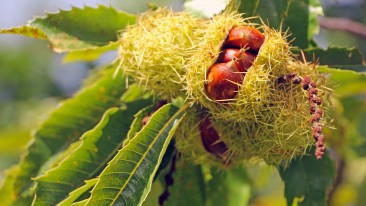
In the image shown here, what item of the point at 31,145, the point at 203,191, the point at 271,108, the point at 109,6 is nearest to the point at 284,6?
the point at 271,108

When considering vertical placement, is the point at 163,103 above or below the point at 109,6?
below

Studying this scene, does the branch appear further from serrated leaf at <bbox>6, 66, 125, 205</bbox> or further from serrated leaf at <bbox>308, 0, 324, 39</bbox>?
serrated leaf at <bbox>6, 66, 125, 205</bbox>

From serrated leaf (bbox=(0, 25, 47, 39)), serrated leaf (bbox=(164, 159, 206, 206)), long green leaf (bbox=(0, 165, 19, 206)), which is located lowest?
serrated leaf (bbox=(164, 159, 206, 206))

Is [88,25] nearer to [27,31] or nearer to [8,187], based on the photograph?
[27,31]

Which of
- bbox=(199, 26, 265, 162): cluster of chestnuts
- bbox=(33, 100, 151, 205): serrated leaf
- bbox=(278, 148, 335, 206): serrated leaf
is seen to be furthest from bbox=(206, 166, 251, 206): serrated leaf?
bbox=(199, 26, 265, 162): cluster of chestnuts

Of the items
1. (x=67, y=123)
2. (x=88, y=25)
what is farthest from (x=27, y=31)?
(x=67, y=123)

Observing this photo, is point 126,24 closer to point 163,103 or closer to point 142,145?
point 163,103

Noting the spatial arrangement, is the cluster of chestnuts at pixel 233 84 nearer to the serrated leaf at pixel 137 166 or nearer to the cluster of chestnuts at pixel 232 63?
the cluster of chestnuts at pixel 232 63

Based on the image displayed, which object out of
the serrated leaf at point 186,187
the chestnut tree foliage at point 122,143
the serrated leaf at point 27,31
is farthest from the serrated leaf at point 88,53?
the serrated leaf at point 186,187
